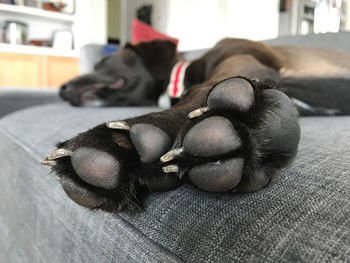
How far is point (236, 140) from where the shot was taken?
0.34m

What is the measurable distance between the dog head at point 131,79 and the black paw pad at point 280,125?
115 cm

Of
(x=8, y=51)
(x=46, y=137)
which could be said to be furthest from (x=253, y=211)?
(x=8, y=51)

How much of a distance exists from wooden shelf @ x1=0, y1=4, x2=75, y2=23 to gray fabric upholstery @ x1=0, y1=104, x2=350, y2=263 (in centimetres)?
387

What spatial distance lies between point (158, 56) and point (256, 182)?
1.22 m

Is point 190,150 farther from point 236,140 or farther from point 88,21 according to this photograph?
point 88,21

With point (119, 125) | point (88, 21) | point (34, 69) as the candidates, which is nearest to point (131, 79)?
point (119, 125)

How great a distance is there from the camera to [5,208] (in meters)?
0.96

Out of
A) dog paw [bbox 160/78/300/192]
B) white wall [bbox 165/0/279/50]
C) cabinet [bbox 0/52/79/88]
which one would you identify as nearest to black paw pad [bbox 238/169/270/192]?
dog paw [bbox 160/78/300/192]

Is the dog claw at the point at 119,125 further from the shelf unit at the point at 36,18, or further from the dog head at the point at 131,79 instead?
the shelf unit at the point at 36,18

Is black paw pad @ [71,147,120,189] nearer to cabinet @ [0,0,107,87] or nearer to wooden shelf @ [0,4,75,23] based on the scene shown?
cabinet @ [0,0,107,87]

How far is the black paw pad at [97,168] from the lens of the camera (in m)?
0.36

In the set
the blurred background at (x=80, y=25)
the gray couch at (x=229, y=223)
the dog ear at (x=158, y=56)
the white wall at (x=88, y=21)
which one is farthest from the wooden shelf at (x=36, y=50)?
the gray couch at (x=229, y=223)

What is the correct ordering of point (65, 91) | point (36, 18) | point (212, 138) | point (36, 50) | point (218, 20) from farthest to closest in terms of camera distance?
point (218, 20)
point (36, 18)
point (36, 50)
point (65, 91)
point (212, 138)

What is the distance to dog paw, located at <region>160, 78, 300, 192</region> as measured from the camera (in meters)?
0.33
